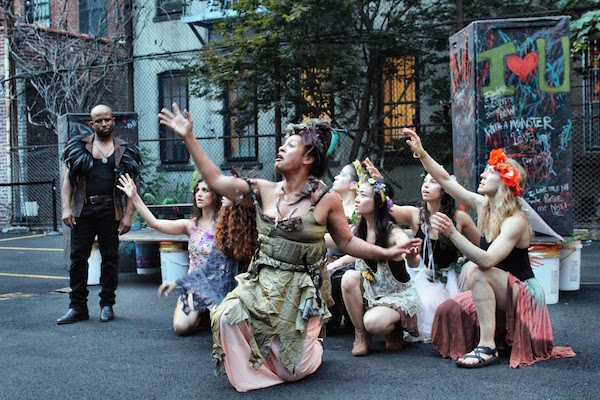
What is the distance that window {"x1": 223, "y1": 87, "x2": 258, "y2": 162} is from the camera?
13600 millimetres

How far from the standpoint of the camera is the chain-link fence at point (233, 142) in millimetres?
12930

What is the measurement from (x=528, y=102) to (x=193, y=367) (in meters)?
4.53

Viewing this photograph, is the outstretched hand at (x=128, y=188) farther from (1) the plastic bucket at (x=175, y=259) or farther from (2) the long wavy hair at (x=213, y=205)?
(1) the plastic bucket at (x=175, y=259)

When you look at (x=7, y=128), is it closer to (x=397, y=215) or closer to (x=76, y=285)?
(x=76, y=285)

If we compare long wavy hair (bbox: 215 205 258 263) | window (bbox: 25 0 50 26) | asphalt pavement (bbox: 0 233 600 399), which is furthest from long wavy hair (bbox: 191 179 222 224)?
window (bbox: 25 0 50 26)

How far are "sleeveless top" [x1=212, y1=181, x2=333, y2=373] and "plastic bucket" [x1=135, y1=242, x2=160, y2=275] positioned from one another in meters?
4.54

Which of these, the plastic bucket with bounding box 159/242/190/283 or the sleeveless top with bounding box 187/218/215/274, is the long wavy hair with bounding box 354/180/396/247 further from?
the plastic bucket with bounding box 159/242/190/283

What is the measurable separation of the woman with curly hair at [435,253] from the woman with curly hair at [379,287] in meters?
0.24

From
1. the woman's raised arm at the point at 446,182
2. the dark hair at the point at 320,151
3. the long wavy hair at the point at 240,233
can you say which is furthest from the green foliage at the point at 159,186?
the dark hair at the point at 320,151

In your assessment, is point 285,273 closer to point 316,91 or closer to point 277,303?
point 277,303

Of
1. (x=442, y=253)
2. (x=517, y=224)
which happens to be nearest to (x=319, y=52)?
(x=442, y=253)

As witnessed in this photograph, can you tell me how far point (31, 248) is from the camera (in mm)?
12914

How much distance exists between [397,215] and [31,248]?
8676mm

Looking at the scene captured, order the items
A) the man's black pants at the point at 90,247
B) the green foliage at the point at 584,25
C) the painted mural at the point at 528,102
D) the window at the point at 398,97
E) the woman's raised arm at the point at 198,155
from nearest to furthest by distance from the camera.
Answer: the woman's raised arm at the point at 198,155
the man's black pants at the point at 90,247
the painted mural at the point at 528,102
the green foliage at the point at 584,25
the window at the point at 398,97
